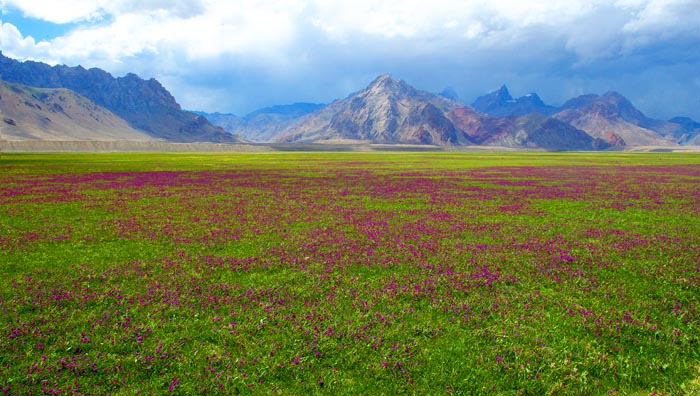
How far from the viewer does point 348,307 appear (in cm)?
1279

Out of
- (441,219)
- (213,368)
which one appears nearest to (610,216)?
(441,219)

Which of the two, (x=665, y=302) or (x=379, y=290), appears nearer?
(x=665, y=302)

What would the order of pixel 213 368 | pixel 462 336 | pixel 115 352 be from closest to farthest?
pixel 213 368, pixel 115 352, pixel 462 336

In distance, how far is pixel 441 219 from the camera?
28109mm

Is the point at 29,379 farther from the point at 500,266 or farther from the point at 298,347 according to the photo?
the point at 500,266

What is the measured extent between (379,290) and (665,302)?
9.47m

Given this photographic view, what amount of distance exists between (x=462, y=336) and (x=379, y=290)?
3809 mm

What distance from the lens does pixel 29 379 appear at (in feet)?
28.8

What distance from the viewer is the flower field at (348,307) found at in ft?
30.3

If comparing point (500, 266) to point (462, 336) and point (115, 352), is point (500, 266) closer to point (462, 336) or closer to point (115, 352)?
point (462, 336)

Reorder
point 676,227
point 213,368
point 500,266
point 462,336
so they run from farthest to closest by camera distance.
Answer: point 676,227
point 500,266
point 462,336
point 213,368

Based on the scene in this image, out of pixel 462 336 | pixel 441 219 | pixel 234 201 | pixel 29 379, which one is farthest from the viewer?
pixel 234 201

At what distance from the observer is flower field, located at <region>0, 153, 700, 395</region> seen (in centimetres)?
924

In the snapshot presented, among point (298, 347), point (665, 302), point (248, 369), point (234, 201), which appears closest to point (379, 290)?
point (298, 347)
